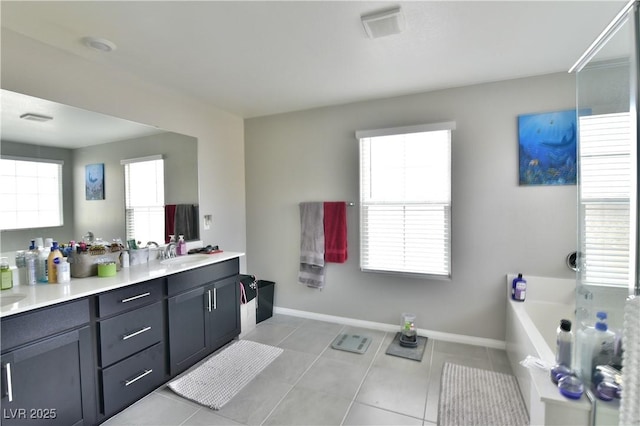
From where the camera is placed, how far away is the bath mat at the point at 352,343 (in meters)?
2.70

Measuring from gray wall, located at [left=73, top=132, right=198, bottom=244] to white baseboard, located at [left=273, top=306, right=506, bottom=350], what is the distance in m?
1.74

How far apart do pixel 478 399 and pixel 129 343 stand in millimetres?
2340

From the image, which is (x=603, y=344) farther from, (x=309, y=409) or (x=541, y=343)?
(x=309, y=409)

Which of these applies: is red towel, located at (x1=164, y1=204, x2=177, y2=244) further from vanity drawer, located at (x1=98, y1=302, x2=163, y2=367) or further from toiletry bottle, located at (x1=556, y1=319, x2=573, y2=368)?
toiletry bottle, located at (x1=556, y1=319, x2=573, y2=368)

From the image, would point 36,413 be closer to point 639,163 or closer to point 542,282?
point 639,163

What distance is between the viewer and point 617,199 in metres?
1.25

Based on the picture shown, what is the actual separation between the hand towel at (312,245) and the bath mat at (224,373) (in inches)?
33.0

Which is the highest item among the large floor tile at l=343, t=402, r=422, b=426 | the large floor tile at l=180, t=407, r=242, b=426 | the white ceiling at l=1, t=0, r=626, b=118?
the white ceiling at l=1, t=0, r=626, b=118

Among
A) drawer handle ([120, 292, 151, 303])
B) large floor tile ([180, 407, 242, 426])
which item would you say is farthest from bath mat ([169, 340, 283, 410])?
drawer handle ([120, 292, 151, 303])

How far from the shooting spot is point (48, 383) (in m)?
1.50

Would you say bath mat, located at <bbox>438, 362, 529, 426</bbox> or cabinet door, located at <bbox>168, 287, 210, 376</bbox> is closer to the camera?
bath mat, located at <bbox>438, 362, 529, 426</bbox>

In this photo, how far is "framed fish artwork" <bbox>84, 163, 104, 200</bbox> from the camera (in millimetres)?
2188

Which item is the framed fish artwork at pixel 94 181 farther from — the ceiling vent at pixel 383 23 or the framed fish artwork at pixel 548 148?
the framed fish artwork at pixel 548 148

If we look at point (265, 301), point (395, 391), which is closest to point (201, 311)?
point (265, 301)
